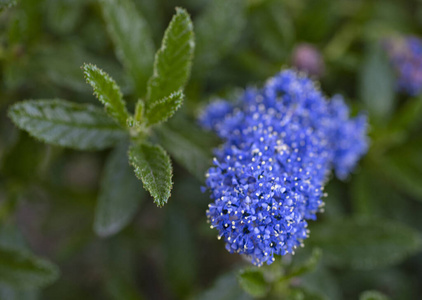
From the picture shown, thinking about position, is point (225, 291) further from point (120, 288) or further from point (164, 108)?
point (164, 108)

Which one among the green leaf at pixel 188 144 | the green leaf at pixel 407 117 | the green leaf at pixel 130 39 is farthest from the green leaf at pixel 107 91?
the green leaf at pixel 407 117

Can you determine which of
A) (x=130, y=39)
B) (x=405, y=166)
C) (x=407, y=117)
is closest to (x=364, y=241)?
(x=405, y=166)

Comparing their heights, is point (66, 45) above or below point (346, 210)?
above

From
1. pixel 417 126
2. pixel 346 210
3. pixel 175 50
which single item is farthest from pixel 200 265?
pixel 175 50

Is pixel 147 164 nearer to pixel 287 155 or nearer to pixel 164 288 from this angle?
pixel 287 155

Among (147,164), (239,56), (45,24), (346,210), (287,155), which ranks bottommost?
(346,210)

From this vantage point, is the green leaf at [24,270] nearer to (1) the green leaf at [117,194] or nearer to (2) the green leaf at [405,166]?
(1) the green leaf at [117,194]

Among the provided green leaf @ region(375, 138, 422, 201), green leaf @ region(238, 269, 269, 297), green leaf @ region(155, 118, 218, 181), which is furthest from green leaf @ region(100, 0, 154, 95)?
green leaf @ region(375, 138, 422, 201)
